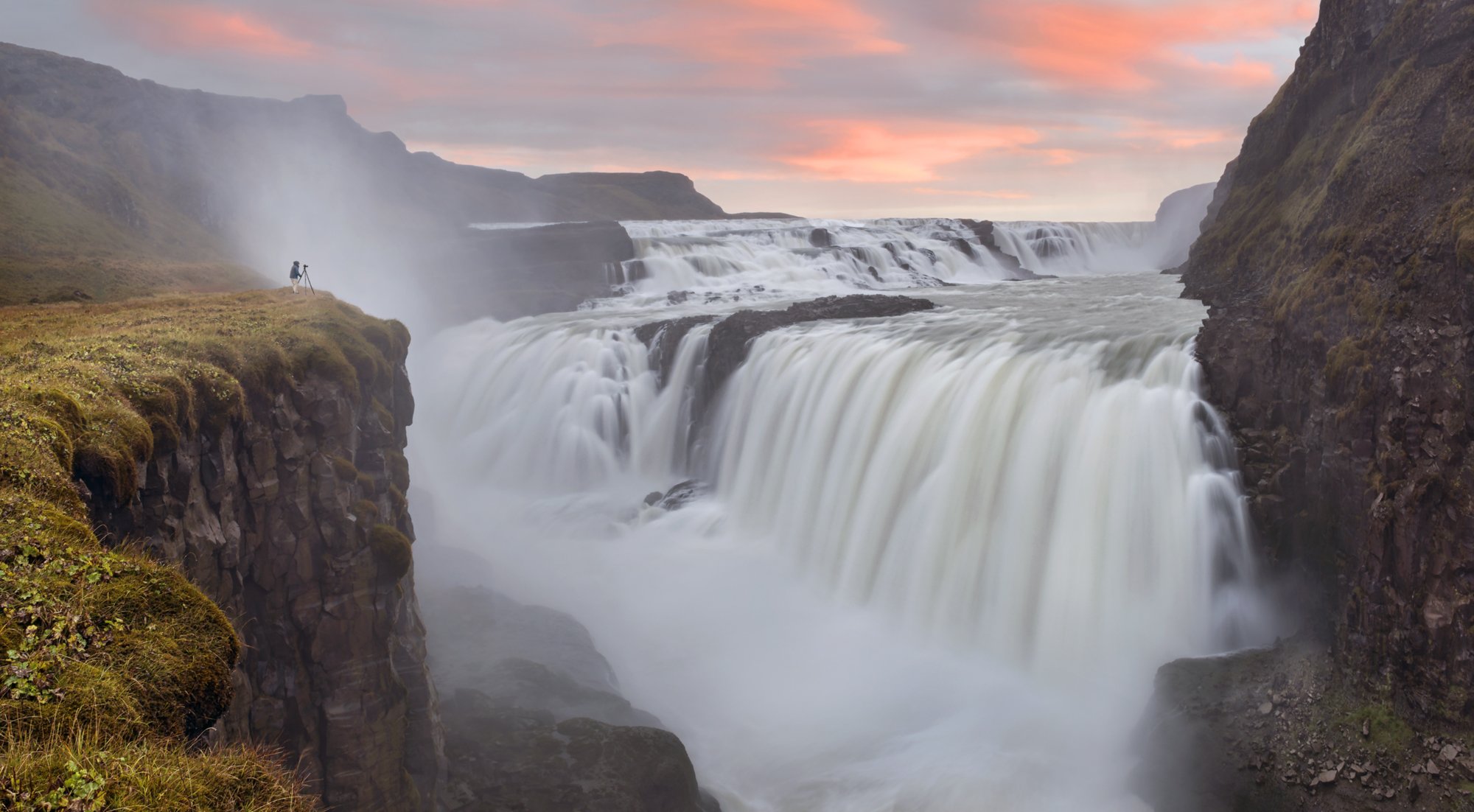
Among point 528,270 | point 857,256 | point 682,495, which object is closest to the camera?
point 682,495

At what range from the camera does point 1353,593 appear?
13102 mm

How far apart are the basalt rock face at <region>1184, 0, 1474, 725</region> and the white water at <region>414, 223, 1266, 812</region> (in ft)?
4.32

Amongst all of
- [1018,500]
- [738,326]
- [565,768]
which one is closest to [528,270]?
[738,326]

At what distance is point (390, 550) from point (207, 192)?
7736cm

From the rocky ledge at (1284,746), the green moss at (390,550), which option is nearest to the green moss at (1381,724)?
the rocky ledge at (1284,746)

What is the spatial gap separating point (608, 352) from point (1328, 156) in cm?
2471

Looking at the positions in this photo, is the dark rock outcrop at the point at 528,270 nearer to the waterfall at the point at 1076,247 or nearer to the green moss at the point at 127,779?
the waterfall at the point at 1076,247

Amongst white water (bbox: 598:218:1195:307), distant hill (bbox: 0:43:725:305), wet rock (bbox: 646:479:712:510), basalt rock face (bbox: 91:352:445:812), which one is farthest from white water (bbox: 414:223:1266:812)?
white water (bbox: 598:218:1195:307)

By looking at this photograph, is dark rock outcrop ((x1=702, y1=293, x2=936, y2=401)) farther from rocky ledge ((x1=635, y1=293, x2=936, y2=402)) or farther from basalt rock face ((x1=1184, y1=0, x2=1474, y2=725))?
basalt rock face ((x1=1184, y1=0, x2=1474, y2=725))

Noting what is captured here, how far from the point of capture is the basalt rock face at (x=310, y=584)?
392 inches

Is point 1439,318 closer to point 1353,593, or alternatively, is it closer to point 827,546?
point 1353,593

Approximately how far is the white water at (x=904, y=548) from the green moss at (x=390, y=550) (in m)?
6.86

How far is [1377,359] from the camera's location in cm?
1344

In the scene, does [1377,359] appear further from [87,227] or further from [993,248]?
[87,227]
